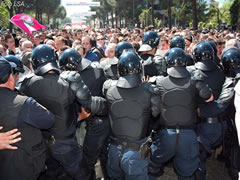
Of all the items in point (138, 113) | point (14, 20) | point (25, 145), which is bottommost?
point (25, 145)

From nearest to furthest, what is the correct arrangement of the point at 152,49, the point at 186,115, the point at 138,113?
the point at 138,113 < the point at 186,115 < the point at 152,49

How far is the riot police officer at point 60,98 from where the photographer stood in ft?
10.2

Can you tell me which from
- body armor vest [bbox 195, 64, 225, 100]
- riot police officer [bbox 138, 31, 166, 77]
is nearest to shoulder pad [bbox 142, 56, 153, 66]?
riot police officer [bbox 138, 31, 166, 77]

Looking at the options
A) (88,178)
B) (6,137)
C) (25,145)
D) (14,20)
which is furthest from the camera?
(14,20)

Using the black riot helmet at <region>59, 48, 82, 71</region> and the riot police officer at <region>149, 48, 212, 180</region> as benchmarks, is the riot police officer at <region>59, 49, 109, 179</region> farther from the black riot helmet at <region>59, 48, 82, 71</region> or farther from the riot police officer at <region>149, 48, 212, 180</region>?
the riot police officer at <region>149, 48, 212, 180</region>

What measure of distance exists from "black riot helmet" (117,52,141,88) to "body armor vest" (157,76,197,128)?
458 millimetres

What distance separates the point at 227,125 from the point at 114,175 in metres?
2.03

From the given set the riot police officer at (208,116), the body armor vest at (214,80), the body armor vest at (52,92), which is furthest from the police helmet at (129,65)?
the body armor vest at (214,80)

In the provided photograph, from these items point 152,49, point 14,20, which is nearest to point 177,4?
point 14,20

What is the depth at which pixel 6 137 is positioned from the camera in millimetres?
2436

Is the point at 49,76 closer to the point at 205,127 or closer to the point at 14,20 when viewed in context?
the point at 205,127

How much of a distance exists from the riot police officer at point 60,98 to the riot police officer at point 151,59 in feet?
5.98

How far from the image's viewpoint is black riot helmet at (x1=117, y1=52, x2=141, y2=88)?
3.01m

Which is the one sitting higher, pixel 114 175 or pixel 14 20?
pixel 14 20
